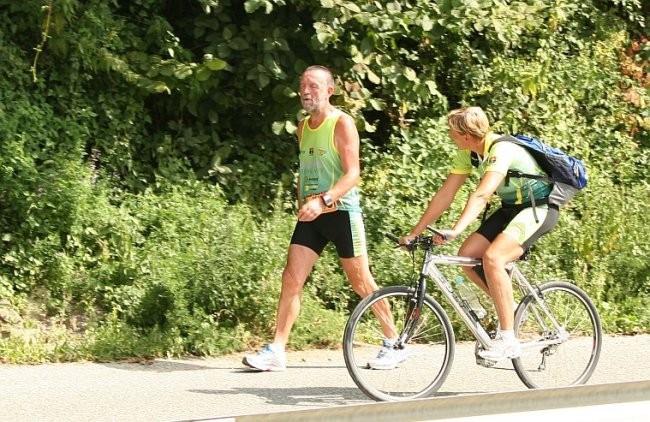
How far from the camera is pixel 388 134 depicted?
11.1 meters

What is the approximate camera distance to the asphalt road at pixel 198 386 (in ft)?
20.8

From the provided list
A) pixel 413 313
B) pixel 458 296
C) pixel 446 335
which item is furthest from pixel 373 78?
pixel 446 335

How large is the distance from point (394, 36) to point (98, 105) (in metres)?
2.69

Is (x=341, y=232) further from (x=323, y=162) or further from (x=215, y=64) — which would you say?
(x=215, y=64)

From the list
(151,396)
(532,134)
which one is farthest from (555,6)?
(151,396)

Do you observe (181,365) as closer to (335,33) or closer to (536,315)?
(536,315)

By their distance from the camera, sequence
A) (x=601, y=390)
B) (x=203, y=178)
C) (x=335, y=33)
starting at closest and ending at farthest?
(x=601, y=390) < (x=335, y=33) < (x=203, y=178)

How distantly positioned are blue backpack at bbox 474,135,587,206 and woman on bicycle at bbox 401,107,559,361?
0.04m

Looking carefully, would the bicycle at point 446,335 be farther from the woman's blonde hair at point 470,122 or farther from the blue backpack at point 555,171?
the woman's blonde hair at point 470,122

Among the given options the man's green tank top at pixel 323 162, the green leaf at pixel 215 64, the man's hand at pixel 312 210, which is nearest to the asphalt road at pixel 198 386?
the man's hand at pixel 312 210

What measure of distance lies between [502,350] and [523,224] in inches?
29.8

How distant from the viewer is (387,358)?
6.75m

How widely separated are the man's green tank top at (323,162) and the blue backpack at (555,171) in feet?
3.26

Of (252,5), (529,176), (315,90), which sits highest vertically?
(252,5)
